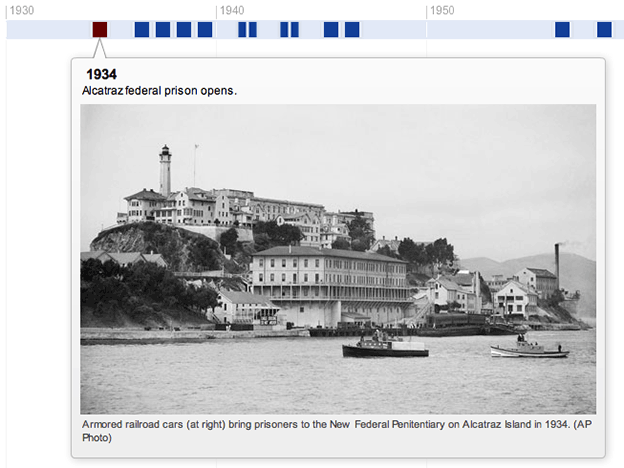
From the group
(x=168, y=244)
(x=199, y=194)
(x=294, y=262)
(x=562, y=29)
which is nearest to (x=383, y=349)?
(x=294, y=262)

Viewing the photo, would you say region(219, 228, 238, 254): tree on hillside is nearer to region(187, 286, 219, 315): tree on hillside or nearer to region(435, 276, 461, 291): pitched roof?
region(187, 286, 219, 315): tree on hillside

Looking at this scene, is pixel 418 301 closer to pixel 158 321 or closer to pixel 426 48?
pixel 158 321

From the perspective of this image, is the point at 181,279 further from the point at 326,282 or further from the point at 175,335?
the point at 326,282

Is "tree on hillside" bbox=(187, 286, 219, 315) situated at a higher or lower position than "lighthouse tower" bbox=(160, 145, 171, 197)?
lower

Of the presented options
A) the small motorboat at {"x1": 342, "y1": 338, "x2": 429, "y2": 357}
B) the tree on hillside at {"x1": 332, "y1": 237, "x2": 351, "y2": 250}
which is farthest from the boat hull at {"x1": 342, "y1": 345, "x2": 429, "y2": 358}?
the tree on hillside at {"x1": 332, "y1": 237, "x2": 351, "y2": 250}

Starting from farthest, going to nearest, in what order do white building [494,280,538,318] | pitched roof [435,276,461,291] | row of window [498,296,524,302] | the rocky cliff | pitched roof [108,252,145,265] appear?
pitched roof [435,276,461,291], row of window [498,296,524,302], white building [494,280,538,318], pitched roof [108,252,145,265], the rocky cliff

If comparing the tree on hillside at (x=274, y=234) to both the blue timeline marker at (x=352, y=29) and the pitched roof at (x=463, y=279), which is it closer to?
the pitched roof at (x=463, y=279)

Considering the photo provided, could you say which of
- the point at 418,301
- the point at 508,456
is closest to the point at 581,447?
the point at 508,456
